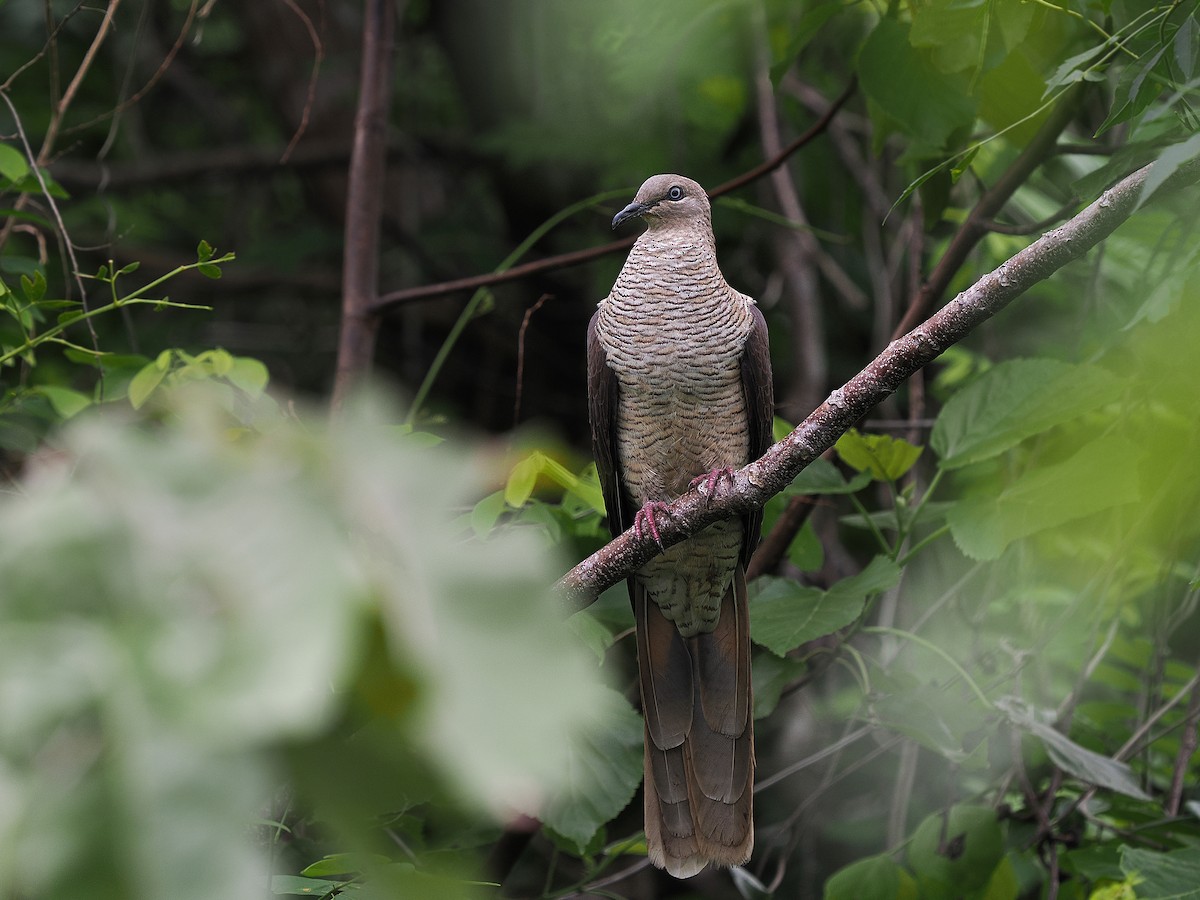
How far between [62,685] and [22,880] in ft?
0.30

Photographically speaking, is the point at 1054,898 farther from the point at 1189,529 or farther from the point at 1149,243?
the point at 1149,243

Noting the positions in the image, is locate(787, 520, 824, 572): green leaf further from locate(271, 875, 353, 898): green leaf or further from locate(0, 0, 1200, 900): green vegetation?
locate(271, 875, 353, 898): green leaf

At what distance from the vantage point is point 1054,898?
2.58m

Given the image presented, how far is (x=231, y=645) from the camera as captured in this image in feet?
1.69

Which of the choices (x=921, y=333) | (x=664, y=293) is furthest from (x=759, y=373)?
(x=921, y=333)

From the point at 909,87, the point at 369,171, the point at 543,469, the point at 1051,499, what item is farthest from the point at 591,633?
the point at 369,171

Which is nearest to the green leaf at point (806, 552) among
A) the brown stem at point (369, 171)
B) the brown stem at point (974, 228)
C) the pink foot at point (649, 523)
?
the pink foot at point (649, 523)

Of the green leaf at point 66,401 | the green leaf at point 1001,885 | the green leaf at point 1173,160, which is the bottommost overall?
the green leaf at point 1001,885

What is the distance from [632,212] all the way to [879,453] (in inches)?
41.0

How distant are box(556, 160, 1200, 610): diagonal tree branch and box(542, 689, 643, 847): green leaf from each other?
1.04 feet

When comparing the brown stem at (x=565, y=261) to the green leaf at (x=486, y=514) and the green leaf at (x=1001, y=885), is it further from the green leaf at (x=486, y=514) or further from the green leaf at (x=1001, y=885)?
the green leaf at (x=1001, y=885)

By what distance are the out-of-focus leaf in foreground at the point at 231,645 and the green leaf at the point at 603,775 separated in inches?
65.5

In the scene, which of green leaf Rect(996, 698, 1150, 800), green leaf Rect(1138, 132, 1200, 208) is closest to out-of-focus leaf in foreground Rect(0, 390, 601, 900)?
green leaf Rect(1138, 132, 1200, 208)

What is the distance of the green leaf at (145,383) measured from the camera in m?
2.26
